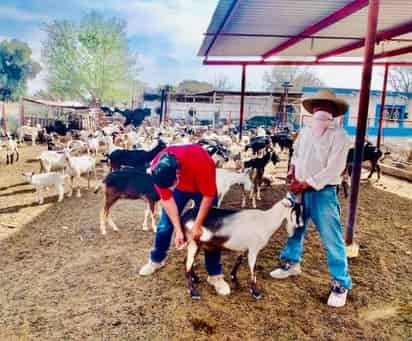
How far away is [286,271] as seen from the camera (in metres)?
3.89

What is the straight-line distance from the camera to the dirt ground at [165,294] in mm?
2939

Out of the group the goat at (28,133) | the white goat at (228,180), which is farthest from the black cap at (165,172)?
the goat at (28,133)

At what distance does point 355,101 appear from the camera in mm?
25562

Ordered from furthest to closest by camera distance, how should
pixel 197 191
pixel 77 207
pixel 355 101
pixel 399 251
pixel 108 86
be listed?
pixel 108 86, pixel 355 101, pixel 77 207, pixel 399 251, pixel 197 191

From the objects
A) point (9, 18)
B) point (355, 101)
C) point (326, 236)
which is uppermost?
point (9, 18)

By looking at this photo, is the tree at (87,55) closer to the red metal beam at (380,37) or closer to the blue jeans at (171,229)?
the red metal beam at (380,37)

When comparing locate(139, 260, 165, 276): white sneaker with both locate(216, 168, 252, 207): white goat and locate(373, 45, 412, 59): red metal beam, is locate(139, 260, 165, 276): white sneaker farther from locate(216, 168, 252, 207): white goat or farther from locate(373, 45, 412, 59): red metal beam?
locate(373, 45, 412, 59): red metal beam

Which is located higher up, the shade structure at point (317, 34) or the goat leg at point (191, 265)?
the shade structure at point (317, 34)

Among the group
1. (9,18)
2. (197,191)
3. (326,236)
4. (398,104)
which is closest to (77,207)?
(197,191)

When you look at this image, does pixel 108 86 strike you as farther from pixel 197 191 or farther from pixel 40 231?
pixel 197 191

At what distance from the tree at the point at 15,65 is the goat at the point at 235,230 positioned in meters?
41.1

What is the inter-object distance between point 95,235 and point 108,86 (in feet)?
84.0

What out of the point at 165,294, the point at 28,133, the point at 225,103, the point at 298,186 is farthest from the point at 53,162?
the point at 225,103

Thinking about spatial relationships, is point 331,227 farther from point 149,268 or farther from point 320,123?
point 149,268
